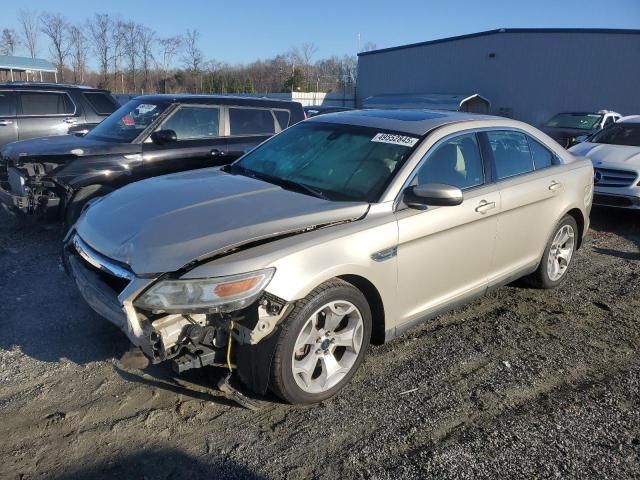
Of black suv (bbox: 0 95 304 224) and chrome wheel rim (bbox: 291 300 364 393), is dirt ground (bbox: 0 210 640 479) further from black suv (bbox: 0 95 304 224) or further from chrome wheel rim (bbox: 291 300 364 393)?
black suv (bbox: 0 95 304 224)

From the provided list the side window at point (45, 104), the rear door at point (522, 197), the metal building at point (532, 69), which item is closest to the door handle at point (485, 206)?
the rear door at point (522, 197)

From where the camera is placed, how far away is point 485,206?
397cm

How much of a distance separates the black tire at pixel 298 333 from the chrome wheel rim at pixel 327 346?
32 mm

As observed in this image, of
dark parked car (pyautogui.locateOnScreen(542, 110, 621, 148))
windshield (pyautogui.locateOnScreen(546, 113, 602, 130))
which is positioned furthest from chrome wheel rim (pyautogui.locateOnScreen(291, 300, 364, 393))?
windshield (pyautogui.locateOnScreen(546, 113, 602, 130))

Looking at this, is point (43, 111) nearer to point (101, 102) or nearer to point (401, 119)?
point (101, 102)

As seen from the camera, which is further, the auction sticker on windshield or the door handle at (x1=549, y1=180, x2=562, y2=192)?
the door handle at (x1=549, y1=180, x2=562, y2=192)

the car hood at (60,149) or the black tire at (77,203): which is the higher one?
the car hood at (60,149)

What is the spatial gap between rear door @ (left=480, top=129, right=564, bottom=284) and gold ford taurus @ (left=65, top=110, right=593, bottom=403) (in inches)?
0.7

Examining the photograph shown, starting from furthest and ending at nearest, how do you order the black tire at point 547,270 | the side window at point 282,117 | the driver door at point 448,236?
the side window at point 282,117, the black tire at point 547,270, the driver door at point 448,236

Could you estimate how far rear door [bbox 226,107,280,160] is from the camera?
705 cm

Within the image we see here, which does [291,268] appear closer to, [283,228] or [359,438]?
[283,228]

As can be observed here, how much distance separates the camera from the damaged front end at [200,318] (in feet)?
8.91

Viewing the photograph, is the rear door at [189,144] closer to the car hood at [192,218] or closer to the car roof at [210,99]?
the car roof at [210,99]

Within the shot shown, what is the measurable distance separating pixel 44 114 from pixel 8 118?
0.58 metres
